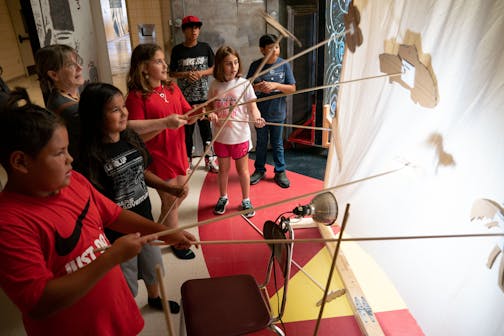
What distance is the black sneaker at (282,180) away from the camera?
3027 millimetres

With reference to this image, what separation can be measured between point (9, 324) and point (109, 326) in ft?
2.64

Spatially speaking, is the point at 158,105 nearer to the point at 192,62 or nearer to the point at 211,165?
the point at 192,62

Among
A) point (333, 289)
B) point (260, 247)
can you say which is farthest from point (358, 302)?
point (260, 247)

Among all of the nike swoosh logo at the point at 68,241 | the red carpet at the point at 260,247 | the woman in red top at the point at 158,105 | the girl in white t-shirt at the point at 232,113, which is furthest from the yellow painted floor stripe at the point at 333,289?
the nike swoosh logo at the point at 68,241

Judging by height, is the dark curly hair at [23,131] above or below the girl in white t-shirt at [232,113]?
above

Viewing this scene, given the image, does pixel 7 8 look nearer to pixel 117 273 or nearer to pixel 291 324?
pixel 117 273

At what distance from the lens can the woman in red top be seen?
5.55ft

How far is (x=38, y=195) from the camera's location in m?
0.80

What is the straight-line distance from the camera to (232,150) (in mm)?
2428

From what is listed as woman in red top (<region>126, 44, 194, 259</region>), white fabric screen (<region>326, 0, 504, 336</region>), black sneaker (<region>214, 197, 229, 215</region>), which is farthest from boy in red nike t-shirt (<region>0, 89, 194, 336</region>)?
black sneaker (<region>214, 197, 229, 215</region>)

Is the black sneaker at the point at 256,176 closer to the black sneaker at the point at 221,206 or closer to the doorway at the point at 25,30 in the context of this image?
the black sneaker at the point at 221,206

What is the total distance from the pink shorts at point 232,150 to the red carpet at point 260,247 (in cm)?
49

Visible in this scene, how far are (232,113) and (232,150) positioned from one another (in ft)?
0.90

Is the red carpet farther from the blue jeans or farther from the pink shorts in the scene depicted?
the pink shorts
